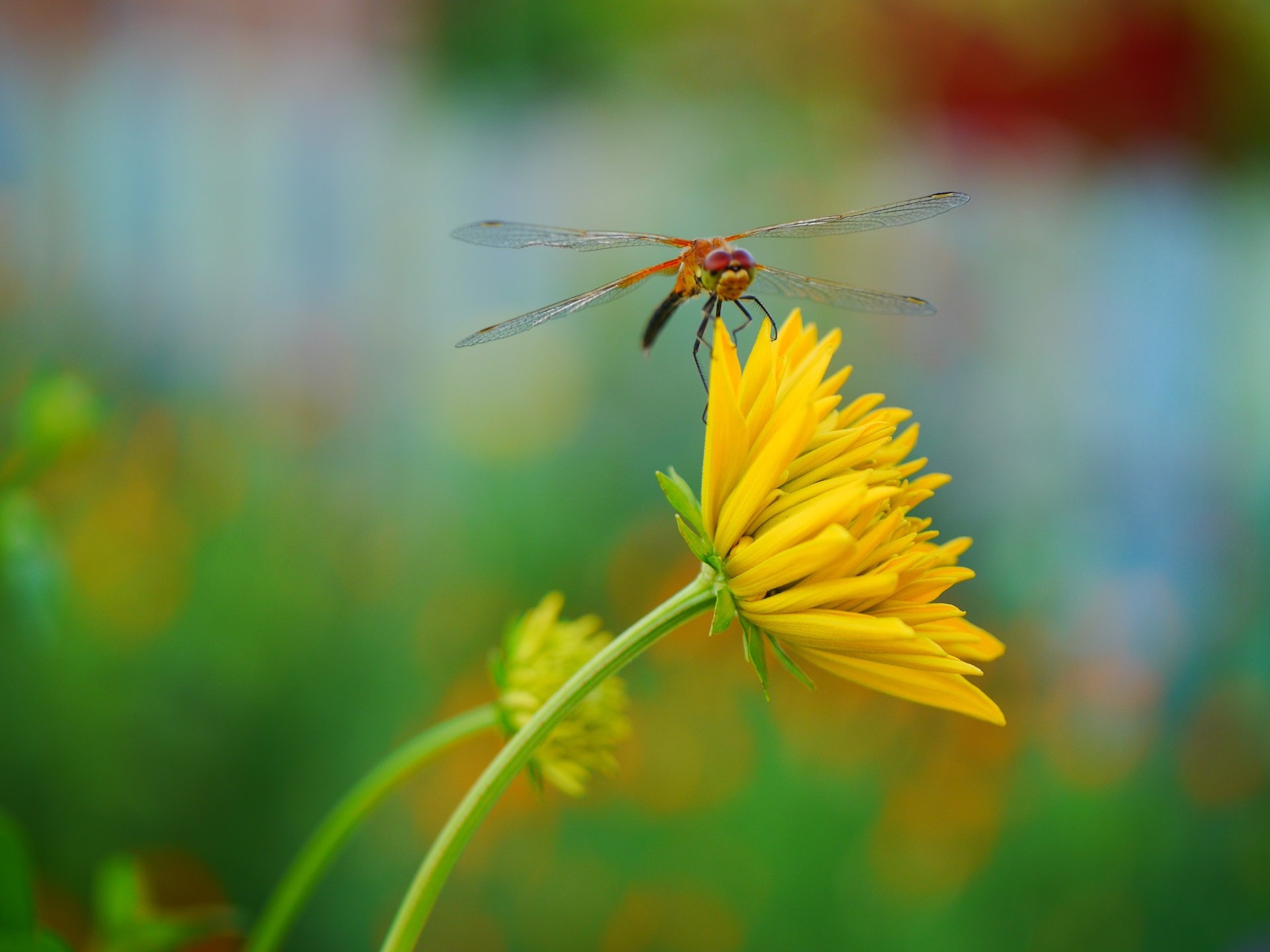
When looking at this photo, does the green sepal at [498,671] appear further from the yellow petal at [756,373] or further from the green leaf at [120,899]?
the green leaf at [120,899]

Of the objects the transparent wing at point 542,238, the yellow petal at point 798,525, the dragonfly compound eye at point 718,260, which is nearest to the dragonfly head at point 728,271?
the dragonfly compound eye at point 718,260

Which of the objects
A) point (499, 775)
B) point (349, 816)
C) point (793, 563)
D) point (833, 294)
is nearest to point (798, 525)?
point (793, 563)

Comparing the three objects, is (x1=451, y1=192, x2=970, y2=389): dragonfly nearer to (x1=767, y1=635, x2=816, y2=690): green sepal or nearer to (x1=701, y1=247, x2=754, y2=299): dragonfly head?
(x1=701, y1=247, x2=754, y2=299): dragonfly head

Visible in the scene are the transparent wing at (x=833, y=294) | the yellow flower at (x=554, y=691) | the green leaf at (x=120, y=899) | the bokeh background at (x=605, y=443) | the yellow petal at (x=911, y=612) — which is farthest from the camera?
the bokeh background at (x=605, y=443)

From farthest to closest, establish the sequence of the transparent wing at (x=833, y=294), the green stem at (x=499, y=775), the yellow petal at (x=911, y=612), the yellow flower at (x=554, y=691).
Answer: the transparent wing at (x=833, y=294), the yellow flower at (x=554, y=691), the yellow petal at (x=911, y=612), the green stem at (x=499, y=775)

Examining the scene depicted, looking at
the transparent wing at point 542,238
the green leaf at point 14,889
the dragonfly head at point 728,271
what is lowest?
the green leaf at point 14,889

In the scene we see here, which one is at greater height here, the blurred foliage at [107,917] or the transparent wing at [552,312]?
the transparent wing at [552,312]

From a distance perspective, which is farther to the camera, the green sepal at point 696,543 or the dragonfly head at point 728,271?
the dragonfly head at point 728,271

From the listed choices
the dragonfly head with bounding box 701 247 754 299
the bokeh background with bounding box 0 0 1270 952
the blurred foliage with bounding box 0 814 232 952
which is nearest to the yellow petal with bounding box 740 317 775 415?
the dragonfly head with bounding box 701 247 754 299
